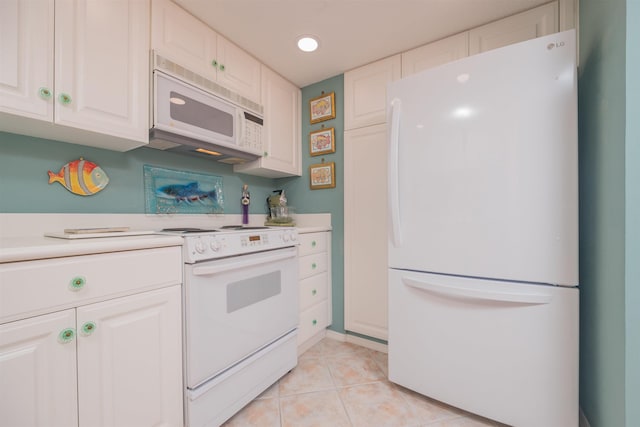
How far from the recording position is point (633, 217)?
85 cm

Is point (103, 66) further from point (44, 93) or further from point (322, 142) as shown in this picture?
point (322, 142)

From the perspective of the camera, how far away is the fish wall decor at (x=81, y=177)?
1.27 meters

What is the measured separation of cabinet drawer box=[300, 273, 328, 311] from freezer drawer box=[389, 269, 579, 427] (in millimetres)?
724

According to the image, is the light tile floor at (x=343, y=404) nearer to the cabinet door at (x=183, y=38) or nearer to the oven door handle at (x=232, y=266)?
the oven door handle at (x=232, y=266)

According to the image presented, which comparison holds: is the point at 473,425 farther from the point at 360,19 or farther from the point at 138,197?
the point at 360,19

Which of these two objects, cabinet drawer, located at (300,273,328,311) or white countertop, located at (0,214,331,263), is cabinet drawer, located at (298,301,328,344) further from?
white countertop, located at (0,214,331,263)

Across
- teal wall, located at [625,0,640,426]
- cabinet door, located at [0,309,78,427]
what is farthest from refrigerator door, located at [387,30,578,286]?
cabinet door, located at [0,309,78,427]

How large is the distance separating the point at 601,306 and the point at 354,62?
→ 2.05m

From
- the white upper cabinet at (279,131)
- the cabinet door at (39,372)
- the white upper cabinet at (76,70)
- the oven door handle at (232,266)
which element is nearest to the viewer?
the cabinet door at (39,372)

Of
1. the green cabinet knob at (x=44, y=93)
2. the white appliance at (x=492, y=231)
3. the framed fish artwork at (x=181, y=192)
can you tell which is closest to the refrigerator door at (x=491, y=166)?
the white appliance at (x=492, y=231)

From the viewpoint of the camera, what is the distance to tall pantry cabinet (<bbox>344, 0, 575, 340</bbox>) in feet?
6.36

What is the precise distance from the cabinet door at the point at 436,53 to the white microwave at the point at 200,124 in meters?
1.17

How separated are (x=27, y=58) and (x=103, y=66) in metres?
0.24

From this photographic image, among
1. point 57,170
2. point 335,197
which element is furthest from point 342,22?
point 57,170
